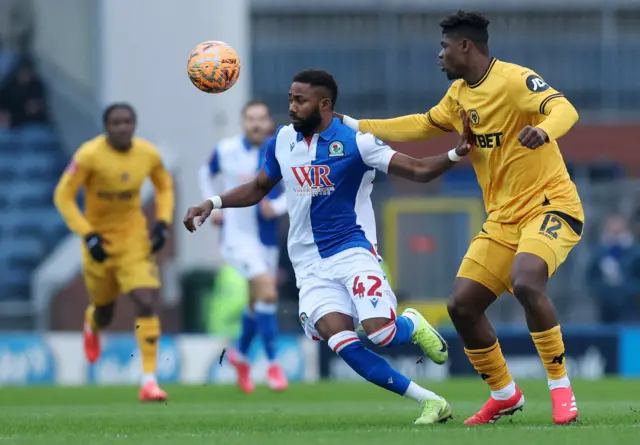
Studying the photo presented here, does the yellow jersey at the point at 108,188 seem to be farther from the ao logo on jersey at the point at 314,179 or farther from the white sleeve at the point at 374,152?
the white sleeve at the point at 374,152

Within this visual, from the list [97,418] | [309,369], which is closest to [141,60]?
[309,369]

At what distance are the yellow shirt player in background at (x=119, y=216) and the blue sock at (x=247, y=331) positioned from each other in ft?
4.07

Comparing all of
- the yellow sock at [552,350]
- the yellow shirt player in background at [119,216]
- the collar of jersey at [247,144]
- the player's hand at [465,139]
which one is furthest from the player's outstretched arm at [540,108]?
the collar of jersey at [247,144]

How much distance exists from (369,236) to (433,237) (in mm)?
11919

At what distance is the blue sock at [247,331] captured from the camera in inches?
563

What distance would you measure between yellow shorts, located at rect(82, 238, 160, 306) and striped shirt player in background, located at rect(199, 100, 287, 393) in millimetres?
1135

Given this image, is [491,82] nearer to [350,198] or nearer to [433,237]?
A: [350,198]

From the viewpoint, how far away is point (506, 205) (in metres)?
9.15

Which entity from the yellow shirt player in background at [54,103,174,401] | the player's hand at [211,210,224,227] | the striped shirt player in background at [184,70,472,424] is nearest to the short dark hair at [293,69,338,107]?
the striped shirt player in background at [184,70,472,424]

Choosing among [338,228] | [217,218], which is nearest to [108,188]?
[217,218]

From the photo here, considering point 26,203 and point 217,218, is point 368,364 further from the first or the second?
point 26,203

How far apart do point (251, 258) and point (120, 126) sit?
211 cm

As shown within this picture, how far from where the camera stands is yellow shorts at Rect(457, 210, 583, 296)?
888 centimetres

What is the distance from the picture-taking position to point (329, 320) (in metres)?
9.20
